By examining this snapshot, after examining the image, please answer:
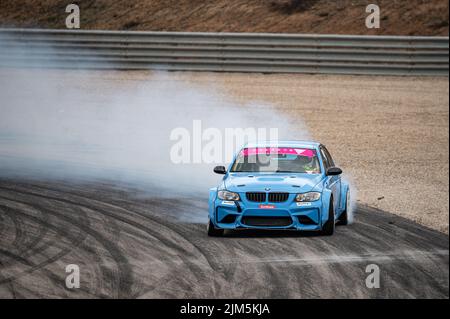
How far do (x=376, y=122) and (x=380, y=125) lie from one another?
0.33 metres

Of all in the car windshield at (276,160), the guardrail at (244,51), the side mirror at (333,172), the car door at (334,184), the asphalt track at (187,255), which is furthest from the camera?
the guardrail at (244,51)

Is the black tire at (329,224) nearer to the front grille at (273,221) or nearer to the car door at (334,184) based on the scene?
the car door at (334,184)

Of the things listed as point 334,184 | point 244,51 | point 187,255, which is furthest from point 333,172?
point 244,51

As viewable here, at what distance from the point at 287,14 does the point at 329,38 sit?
3.94m

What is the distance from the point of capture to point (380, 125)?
22.2 metres

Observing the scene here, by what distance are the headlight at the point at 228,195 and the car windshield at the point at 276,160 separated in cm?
89

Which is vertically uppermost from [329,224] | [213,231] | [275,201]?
[275,201]

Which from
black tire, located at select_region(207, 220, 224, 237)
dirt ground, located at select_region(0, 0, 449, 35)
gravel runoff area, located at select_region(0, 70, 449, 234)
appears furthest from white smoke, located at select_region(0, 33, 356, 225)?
black tire, located at select_region(207, 220, 224, 237)

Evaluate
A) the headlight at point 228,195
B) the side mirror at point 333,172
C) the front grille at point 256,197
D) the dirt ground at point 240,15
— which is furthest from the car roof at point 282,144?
the dirt ground at point 240,15

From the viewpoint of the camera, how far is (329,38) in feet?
84.5

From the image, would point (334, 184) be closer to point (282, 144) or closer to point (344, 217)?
point (344, 217)

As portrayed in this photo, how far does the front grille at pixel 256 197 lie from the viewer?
36.6 ft

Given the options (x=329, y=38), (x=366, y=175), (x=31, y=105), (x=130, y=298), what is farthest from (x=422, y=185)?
(x=31, y=105)
